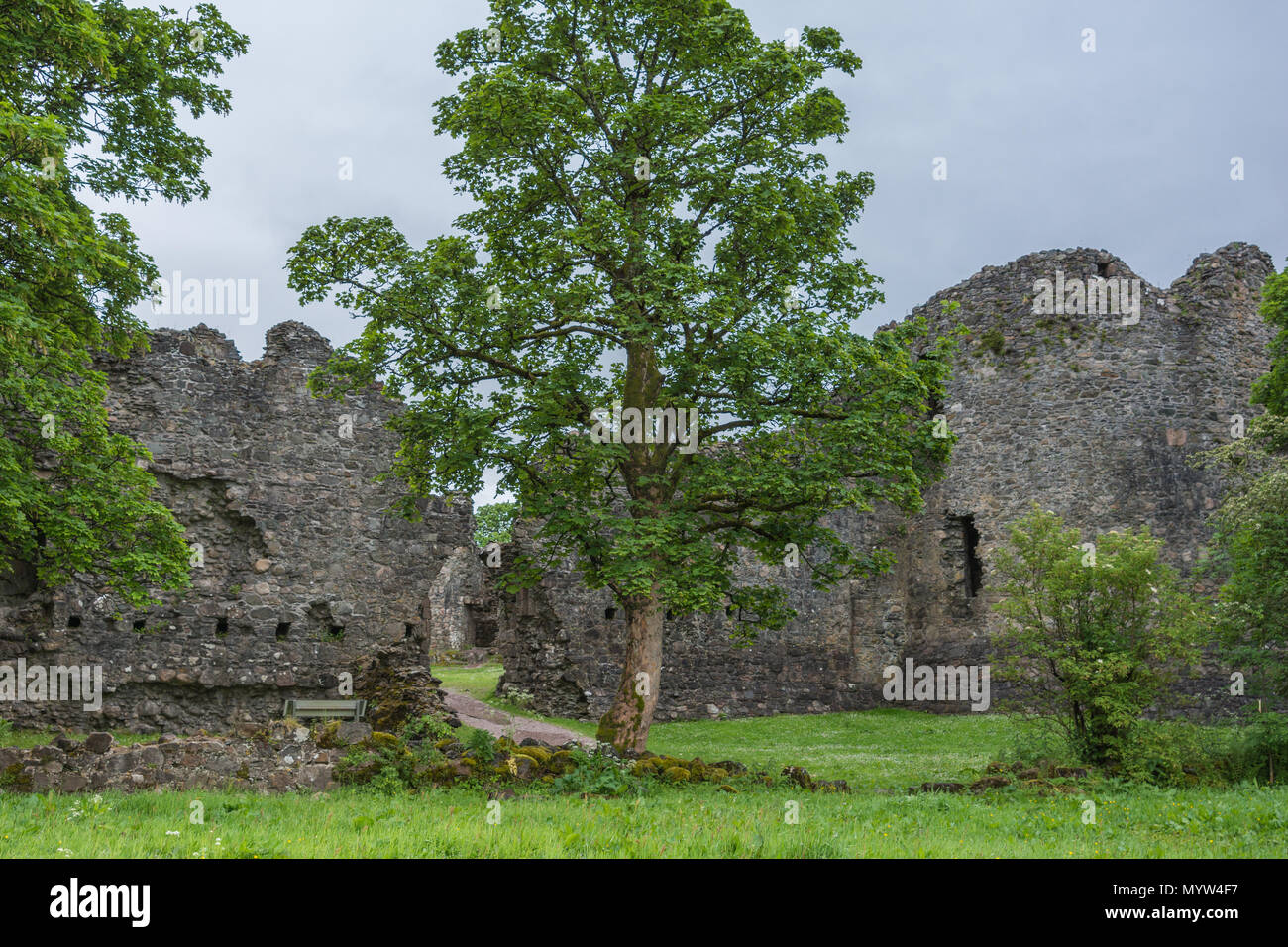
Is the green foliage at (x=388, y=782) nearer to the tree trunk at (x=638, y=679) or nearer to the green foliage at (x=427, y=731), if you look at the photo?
the green foliage at (x=427, y=731)

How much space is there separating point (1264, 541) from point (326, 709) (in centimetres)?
1552

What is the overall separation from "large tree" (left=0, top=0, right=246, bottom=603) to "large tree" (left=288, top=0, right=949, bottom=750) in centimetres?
293

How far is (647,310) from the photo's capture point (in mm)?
14086

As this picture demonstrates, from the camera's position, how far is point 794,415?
13422 millimetres

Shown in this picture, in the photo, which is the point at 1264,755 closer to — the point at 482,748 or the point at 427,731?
the point at 482,748

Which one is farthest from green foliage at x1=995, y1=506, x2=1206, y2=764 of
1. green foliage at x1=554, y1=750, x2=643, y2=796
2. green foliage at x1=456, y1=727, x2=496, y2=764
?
green foliage at x1=456, y1=727, x2=496, y2=764

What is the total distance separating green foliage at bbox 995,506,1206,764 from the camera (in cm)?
1277

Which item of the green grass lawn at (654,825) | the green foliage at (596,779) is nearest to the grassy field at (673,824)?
the green grass lawn at (654,825)

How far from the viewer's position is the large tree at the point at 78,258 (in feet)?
36.0

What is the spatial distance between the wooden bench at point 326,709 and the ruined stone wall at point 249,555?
110 centimetres

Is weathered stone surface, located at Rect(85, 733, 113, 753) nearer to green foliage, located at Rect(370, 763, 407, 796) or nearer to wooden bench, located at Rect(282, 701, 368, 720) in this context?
green foliage, located at Rect(370, 763, 407, 796)

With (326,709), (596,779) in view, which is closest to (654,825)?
(596,779)

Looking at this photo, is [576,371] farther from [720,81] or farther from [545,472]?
[720,81]
